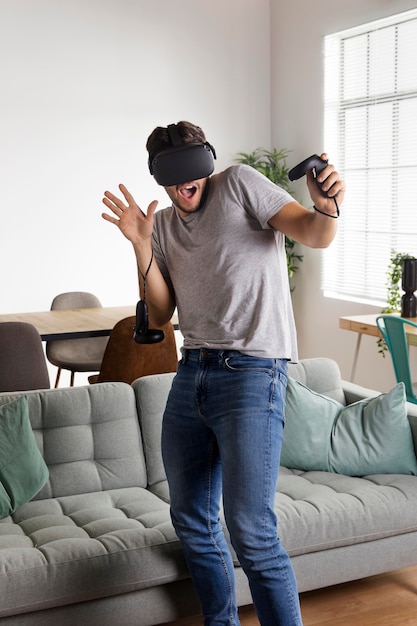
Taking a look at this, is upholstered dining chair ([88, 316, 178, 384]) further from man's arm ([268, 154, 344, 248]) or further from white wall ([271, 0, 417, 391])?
white wall ([271, 0, 417, 391])

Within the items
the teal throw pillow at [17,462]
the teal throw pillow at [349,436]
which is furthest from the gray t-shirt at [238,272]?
the teal throw pillow at [349,436]

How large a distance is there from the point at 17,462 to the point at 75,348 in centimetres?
229

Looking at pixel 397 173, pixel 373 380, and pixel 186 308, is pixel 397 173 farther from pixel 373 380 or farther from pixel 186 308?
pixel 186 308

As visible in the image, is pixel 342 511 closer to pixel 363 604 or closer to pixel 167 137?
pixel 363 604

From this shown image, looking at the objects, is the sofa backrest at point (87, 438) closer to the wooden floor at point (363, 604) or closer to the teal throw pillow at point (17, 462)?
the teal throw pillow at point (17, 462)

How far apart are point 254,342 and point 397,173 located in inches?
145

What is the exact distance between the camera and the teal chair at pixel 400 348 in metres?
4.04

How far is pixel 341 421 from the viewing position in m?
3.01

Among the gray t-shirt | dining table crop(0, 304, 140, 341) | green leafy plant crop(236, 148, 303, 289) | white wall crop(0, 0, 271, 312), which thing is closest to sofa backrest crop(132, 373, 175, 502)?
the gray t-shirt

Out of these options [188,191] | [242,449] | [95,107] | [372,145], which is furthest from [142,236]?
[95,107]

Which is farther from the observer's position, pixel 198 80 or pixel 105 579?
pixel 198 80

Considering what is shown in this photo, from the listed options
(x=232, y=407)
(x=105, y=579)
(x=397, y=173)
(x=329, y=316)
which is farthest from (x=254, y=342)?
(x=329, y=316)

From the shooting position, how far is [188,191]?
1.97 metres

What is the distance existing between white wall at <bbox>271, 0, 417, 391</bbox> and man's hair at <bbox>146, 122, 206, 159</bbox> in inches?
142
